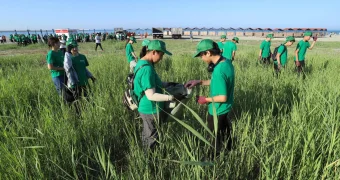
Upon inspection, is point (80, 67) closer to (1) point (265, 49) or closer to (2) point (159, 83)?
(2) point (159, 83)

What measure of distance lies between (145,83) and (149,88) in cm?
5

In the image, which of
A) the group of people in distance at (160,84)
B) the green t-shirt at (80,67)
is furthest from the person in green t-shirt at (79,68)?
the group of people in distance at (160,84)

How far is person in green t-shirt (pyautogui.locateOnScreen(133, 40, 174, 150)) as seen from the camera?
1.65m

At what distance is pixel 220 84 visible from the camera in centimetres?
173

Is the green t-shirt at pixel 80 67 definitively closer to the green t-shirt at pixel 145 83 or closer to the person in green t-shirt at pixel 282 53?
the green t-shirt at pixel 145 83

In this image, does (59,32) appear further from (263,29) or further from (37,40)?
(263,29)

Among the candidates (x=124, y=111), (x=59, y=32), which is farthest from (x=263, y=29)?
(x=124, y=111)

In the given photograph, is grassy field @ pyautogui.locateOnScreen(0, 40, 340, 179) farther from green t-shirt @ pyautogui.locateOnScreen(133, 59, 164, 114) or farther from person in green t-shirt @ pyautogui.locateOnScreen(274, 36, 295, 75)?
person in green t-shirt @ pyautogui.locateOnScreen(274, 36, 295, 75)

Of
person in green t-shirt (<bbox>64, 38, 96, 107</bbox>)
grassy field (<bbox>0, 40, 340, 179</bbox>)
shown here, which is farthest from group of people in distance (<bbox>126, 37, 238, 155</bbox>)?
person in green t-shirt (<bbox>64, 38, 96, 107</bbox>)

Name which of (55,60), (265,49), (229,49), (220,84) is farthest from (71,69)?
(265,49)

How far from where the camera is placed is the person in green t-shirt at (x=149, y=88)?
1647 mm

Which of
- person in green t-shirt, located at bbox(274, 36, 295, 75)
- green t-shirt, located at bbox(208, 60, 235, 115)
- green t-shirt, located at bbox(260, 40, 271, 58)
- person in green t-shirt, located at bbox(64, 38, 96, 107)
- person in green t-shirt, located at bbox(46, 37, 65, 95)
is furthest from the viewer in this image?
green t-shirt, located at bbox(260, 40, 271, 58)

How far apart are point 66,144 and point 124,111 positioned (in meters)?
1.05

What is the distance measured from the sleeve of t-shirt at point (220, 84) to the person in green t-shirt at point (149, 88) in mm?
433
